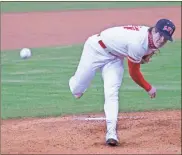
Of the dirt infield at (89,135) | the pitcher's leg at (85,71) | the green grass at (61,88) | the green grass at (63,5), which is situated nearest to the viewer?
the dirt infield at (89,135)

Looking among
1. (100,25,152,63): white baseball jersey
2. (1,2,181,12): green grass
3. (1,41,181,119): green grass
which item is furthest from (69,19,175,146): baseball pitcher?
(1,2,181,12): green grass

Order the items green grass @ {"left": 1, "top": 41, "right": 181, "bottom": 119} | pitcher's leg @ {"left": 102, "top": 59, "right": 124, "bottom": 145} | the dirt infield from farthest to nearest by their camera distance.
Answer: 1. green grass @ {"left": 1, "top": 41, "right": 181, "bottom": 119}
2. pitcher's leg @ {"left": 102, "top": 59, "right": 124, "bottom": 145}
3. the dirt infield

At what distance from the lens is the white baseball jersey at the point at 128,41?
A: 7305 millimetres

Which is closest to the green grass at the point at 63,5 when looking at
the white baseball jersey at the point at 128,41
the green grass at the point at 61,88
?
the green grass at the point at 61,88

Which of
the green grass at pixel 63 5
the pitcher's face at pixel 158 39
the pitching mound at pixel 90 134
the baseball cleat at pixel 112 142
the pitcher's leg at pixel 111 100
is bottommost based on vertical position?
the green grass at pixel 63 5

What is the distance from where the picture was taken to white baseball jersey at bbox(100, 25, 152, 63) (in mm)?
7305

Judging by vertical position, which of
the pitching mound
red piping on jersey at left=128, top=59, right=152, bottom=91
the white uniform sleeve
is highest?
the white uniform sleeve

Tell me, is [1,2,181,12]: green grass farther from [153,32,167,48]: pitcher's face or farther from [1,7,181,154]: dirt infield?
[153,32,167,48]: pitcher's face

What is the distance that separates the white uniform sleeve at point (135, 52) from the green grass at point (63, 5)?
1980cm

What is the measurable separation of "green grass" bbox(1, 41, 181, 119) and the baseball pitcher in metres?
1.94

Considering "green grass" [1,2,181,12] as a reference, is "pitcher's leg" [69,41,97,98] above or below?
→ above

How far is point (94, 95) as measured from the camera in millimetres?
10914

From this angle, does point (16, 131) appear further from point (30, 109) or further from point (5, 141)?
point (30, 109)

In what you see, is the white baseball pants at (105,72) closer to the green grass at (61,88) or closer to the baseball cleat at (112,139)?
the baseball cleat at (112,139)
